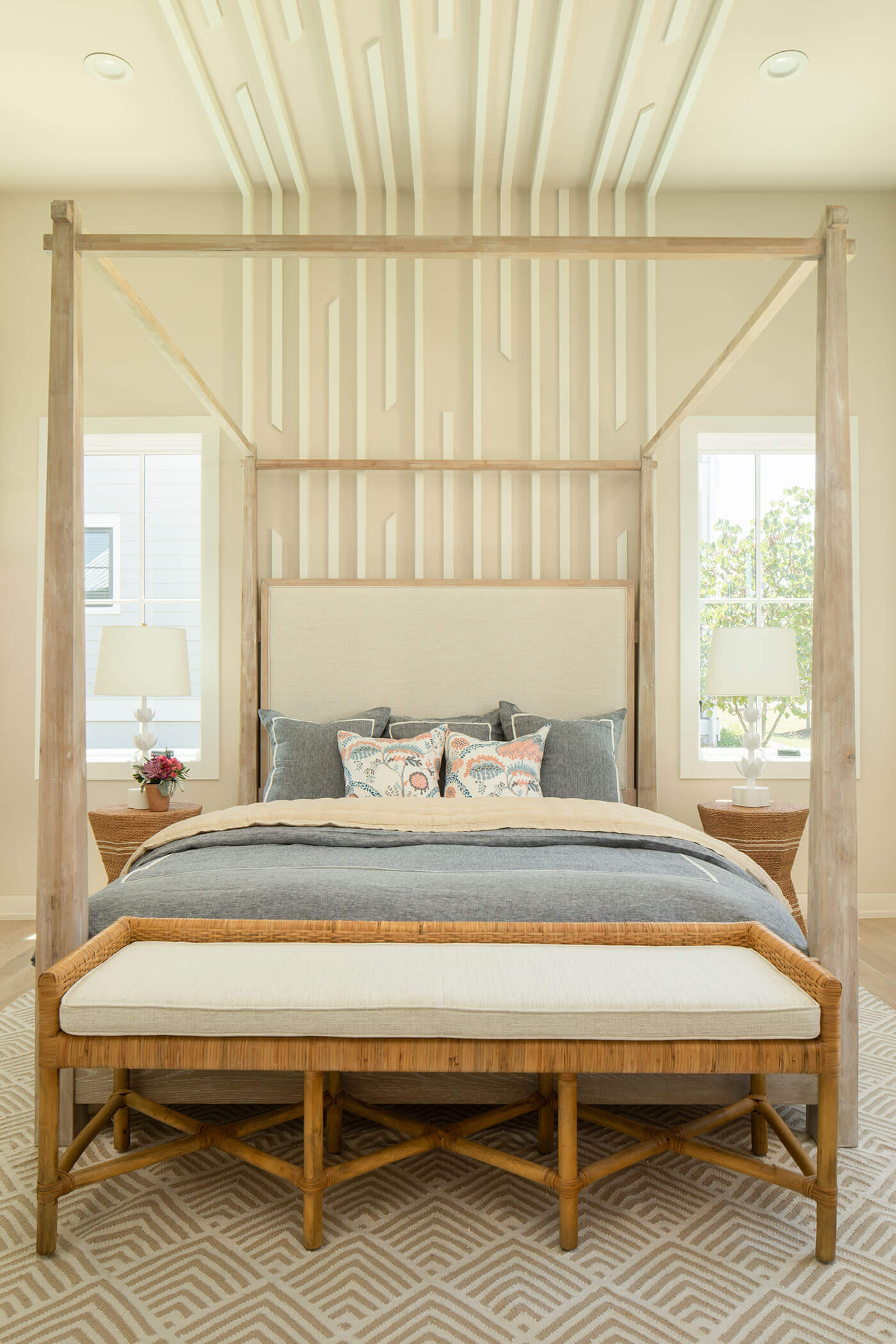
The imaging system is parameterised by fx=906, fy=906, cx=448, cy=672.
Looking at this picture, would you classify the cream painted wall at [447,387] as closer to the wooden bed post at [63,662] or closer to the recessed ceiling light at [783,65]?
the recessed ceiling light at [783,65]

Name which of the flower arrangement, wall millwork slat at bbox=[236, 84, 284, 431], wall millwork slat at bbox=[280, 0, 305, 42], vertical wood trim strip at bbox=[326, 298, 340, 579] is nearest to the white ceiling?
wall millwork slat at bbox=[280, 0, 305, 42]

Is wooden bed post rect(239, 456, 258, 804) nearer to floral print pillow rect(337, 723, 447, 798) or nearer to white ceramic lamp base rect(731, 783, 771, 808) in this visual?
floral print pillow rect(337, 723, 447, 798)

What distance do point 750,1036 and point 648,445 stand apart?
2.65 metres

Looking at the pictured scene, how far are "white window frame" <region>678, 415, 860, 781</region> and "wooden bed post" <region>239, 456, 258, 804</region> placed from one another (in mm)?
1875

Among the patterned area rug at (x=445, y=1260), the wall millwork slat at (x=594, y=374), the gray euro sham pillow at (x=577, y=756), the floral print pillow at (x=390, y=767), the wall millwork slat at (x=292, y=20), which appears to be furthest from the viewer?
the wall millwork slat at (x=594, y=374)

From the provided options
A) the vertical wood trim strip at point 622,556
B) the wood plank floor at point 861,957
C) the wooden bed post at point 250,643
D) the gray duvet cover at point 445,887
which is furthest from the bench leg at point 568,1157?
the vertical wood trim strip at point 622,556

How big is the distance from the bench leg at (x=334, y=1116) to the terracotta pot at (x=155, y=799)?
191 centimetres

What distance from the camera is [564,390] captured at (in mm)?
4039

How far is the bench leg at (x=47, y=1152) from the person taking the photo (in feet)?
5.18

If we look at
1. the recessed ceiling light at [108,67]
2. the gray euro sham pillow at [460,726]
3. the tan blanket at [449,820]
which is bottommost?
the tan blanket at [449,820]

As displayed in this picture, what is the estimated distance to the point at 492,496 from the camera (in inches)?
158

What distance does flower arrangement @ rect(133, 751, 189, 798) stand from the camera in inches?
141

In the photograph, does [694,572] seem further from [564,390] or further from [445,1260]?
[445,1260]

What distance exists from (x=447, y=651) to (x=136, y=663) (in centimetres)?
126
